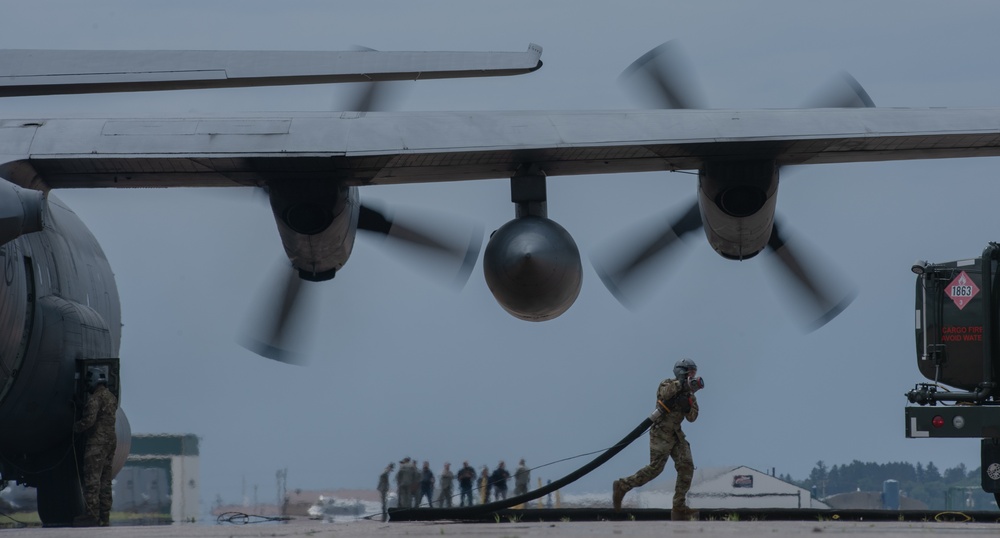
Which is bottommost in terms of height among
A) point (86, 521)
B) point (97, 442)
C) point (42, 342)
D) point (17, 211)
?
point (86, 521)

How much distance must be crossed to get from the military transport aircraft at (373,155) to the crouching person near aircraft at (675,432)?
1405mm

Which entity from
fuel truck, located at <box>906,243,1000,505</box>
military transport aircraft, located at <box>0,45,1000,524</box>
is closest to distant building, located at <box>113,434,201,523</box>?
military transport aircraft, located at <box>0,45,1000,524</box>

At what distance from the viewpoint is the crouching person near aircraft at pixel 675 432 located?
13578mm

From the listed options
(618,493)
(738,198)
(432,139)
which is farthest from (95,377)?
(738,198)

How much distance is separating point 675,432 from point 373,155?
156 inches

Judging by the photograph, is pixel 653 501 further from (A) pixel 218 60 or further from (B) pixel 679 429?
(A) pixel 218 60

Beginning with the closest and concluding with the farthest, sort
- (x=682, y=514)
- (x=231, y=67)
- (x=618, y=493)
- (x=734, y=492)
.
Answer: (x=231, y=67) → (x=682, y=514) → (x=618, y=493) → (x=734, y=492)

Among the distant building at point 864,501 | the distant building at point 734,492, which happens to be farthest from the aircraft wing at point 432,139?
the distant building at point 864,501

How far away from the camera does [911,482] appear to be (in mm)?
21031

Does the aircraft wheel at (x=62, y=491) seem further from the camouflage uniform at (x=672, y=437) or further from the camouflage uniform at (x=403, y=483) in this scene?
the camouflage uniform at (x=672, y=437)

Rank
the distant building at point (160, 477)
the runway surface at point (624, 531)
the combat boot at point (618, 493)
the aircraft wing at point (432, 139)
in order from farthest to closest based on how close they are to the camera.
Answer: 1. the distant building at point (160, 477)
2. the combat boot at point (618, 493)
3. the aircraft wing at point (432, 139)
4. the runway surface at point (624, 531)

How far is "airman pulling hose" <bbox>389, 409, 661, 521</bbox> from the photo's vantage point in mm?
14080

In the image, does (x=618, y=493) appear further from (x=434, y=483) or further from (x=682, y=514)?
(x=434, y=483)

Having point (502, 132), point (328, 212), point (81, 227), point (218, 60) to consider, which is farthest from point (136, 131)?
point (81, 227)
